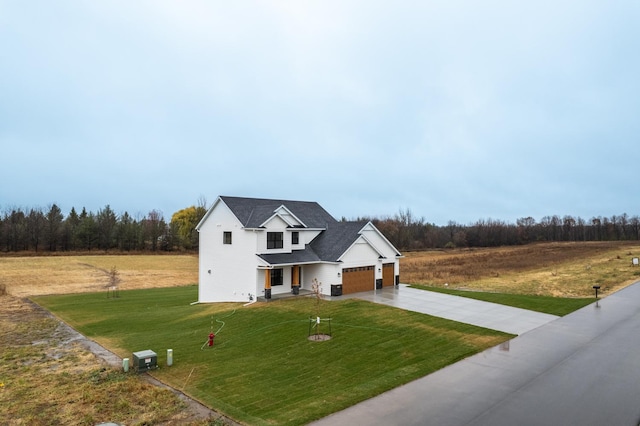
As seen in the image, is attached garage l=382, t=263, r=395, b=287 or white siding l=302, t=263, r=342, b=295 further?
attached garage l=382, t=263, r=395, b=287

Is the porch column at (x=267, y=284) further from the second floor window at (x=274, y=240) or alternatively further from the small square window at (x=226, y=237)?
the small square window at (x=226, y=237)

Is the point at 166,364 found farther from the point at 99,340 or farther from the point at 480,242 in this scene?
the point at 480,242

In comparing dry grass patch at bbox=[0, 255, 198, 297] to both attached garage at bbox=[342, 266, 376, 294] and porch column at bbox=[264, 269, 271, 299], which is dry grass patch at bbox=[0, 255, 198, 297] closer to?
porch column at bbox=[264, 269, 271, 299]

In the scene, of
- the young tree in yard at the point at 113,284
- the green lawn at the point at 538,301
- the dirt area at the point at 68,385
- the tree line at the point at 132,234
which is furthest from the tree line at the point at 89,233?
the green lawn at the point at 538,301

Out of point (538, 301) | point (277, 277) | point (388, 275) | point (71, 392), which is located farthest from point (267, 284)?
point (538, 301)

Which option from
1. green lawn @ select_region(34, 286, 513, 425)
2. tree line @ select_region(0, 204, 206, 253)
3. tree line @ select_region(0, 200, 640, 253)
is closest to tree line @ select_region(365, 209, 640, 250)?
tree line @ select_region(0, 200, 640, 253)

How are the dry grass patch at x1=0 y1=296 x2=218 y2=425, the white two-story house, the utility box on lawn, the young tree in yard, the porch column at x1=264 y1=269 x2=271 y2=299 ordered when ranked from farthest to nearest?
the young tree in yard < the white two-story house < the porch column at x1=264 y1=269 x2=271 y2=299 < the utility box on lawn < the dry grass patch at x1=0 y1=296 x2=218 y2=425

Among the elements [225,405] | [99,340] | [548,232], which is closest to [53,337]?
[99,340]

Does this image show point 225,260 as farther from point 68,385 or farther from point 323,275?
point 68,385
